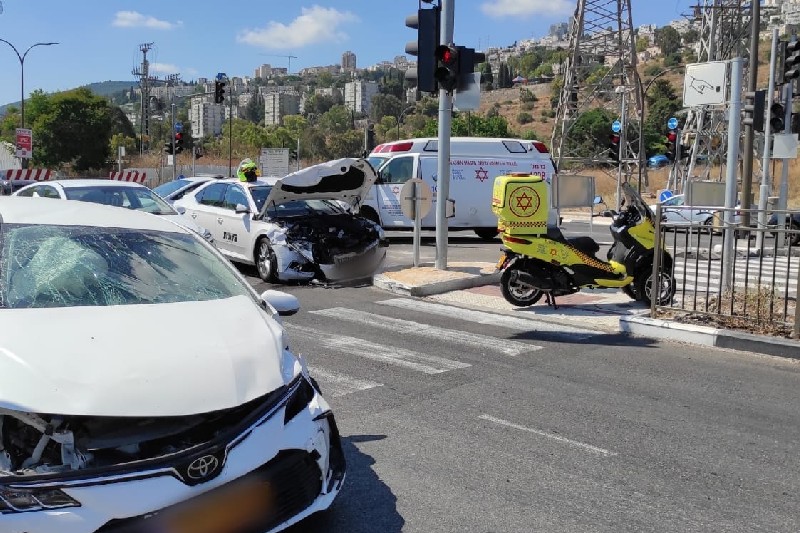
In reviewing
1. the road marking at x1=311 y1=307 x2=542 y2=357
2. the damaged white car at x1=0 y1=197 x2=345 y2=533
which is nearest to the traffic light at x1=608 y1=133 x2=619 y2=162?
the road marking at x1=311 y1=307 x2=542 y2=357

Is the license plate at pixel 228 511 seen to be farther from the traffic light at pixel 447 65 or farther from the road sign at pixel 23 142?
the road sign at pixel 23 142

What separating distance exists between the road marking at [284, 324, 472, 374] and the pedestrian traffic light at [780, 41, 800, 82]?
12.3m

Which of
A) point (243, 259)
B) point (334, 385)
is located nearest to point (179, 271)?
point (334, 385)

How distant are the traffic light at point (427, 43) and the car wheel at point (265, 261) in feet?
12.0

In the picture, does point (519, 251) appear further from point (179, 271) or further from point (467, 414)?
point (179, 271)

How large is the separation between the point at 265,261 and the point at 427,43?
4.38 meters

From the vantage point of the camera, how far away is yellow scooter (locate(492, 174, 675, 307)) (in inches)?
394

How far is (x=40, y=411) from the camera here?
2936mm

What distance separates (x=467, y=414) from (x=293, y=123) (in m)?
124

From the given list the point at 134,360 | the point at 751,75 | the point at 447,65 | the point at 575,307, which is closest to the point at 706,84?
the point at 575,307

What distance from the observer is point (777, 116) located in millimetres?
16656

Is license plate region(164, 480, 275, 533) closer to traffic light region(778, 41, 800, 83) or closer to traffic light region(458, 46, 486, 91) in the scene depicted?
traffic light region(458, 46, 486, 91)

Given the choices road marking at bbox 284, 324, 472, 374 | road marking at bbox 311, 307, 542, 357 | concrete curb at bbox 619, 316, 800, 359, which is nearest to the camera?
road marking at bbox 284, 324, 472, 374

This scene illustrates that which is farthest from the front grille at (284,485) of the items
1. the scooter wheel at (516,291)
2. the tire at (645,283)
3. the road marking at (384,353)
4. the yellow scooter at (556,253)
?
the tire at (645,283)
